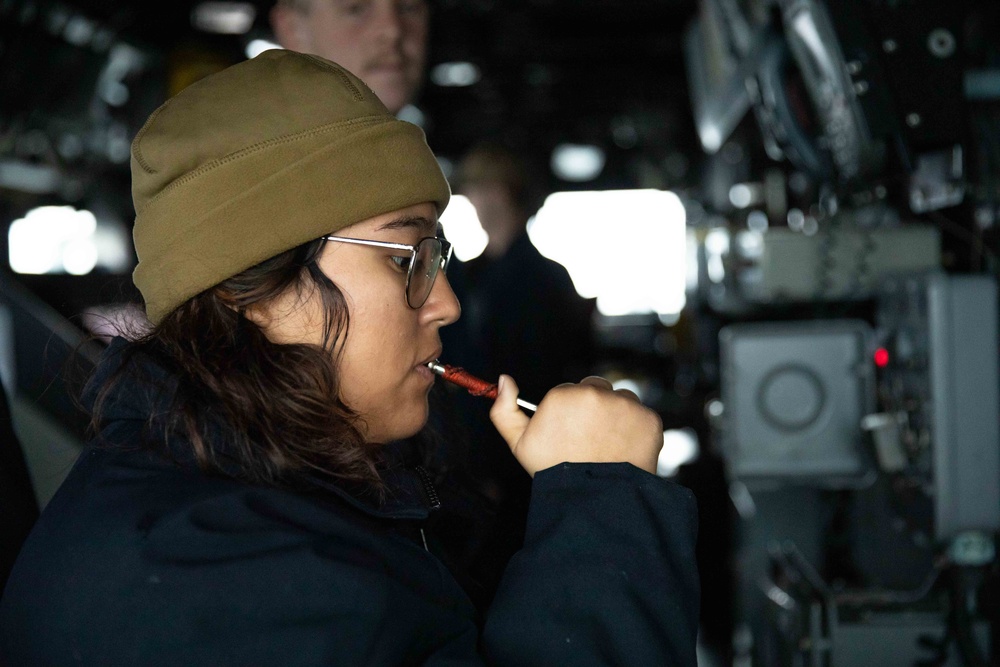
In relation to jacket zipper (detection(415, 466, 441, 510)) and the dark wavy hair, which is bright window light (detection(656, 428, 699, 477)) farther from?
the dark wavy hair

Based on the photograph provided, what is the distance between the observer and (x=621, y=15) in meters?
5.76

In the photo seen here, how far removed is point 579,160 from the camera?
9.31 metres

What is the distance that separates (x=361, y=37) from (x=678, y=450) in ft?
10.7

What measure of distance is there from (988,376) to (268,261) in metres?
1.33

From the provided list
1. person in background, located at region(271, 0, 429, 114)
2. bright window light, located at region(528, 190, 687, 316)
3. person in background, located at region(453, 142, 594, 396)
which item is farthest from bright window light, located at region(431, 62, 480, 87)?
person in background, located at region(271, 0, 429, 114)

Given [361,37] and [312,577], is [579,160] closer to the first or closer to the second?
[361,37]

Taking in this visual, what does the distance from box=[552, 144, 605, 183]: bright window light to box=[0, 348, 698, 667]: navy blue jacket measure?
27.8 feet

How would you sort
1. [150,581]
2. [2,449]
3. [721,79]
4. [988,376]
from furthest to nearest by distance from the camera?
[721,79] < [988,376] < [2,449] < [150,581]

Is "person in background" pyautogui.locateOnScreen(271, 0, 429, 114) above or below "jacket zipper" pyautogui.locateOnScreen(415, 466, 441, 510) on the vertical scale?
above

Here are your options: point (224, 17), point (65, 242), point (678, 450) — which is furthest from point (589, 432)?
point (65, 242)

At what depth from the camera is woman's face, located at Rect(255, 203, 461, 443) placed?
1.11 m

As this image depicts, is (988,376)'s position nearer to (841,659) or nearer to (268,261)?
(841,659)

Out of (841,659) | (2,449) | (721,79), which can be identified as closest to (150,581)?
(2,449)

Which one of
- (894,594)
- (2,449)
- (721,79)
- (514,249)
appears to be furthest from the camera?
(721,79)
